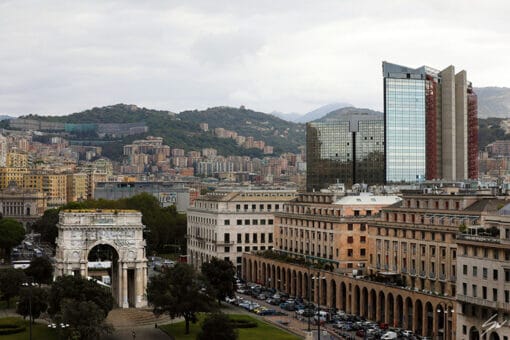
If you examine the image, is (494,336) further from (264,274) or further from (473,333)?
(264,274)

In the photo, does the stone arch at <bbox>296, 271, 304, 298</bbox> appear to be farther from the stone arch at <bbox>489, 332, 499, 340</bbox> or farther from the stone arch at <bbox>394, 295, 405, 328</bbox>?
the stone arch at <bbox>489, 332, 499, 340</bbox>

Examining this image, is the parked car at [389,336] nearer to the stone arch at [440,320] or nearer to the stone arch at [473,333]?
the stone arch at [440,320]

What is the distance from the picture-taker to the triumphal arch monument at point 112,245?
381 ft

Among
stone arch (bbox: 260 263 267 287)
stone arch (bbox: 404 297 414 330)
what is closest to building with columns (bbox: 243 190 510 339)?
stone arch (bbox: 404 297 414 330)

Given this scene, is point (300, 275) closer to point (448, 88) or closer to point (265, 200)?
point (265, 200)

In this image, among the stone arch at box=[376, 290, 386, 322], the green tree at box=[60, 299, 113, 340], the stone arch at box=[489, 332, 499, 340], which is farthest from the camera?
the stone arch at box=[376, 290, 386, 322]

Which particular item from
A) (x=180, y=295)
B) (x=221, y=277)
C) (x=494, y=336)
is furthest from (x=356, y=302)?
(x=494, y=336)

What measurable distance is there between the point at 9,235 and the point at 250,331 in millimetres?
90455

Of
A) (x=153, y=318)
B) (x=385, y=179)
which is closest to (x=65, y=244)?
(x=153, y=318)

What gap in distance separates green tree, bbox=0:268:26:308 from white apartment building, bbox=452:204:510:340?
5733cm

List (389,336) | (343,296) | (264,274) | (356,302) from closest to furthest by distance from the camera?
(389,336), (356,302), (343,296), (264,274)

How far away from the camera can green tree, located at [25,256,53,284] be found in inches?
4980

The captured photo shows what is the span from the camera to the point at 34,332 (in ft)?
326

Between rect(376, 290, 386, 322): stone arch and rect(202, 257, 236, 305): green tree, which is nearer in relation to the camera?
rect(376, 290, 386, 322): stone arch
